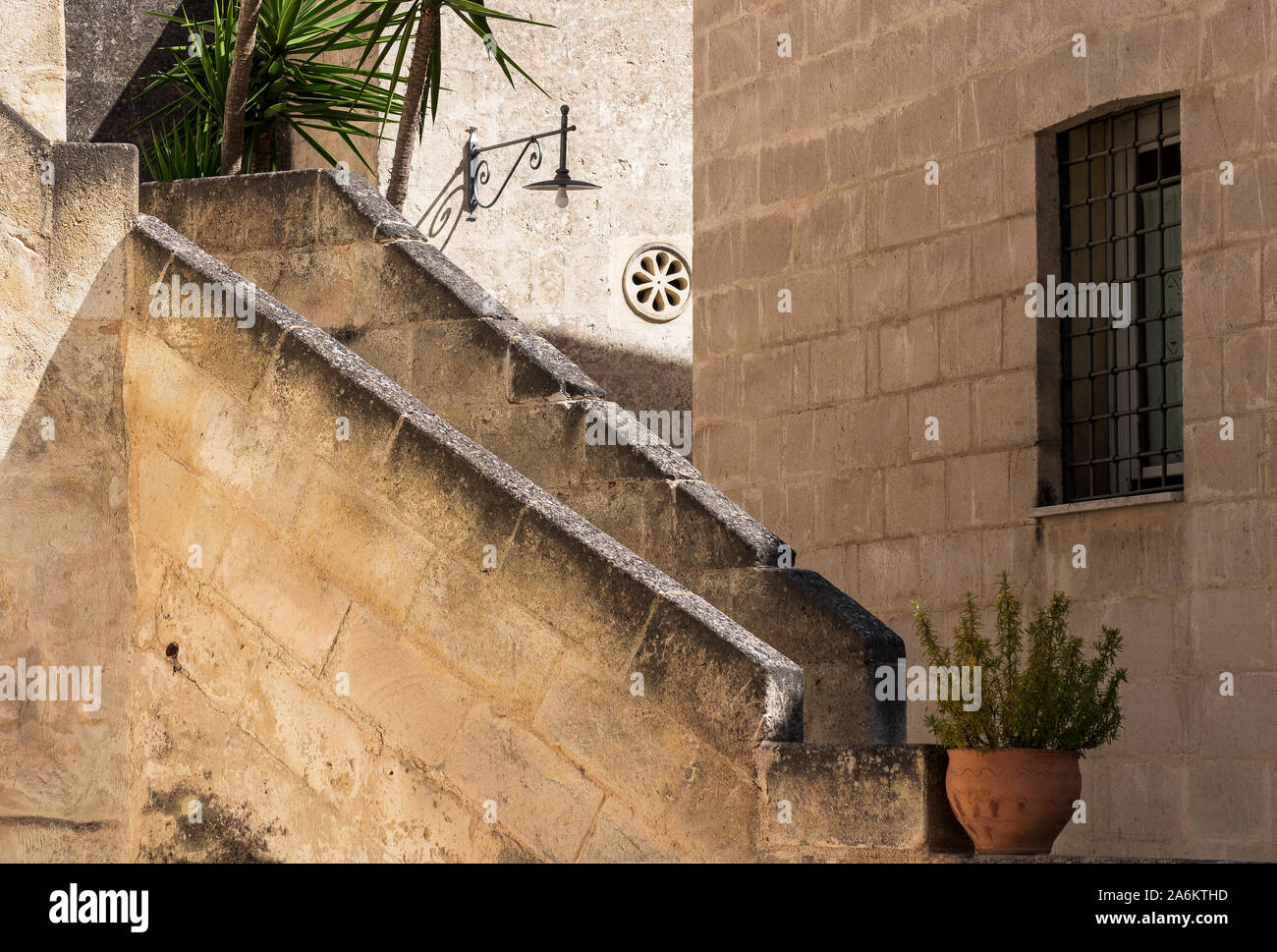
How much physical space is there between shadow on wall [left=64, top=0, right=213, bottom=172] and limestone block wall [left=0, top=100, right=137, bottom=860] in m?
7.40

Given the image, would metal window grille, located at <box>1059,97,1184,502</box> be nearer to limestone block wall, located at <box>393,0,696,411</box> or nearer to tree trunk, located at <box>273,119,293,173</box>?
limestone block wall, located at <box>393,0,696,411</box>

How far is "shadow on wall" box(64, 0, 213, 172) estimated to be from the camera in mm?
12852

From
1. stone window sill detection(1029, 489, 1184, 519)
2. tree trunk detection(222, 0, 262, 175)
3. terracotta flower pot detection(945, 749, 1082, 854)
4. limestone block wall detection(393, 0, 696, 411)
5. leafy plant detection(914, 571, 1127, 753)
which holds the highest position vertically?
limestone block wall detection(393, 0, 696, 411)

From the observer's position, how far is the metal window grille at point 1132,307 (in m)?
7.89

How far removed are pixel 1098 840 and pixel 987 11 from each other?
3809mm

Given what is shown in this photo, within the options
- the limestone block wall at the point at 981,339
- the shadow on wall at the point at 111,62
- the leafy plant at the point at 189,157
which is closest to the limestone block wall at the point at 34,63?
the leafy plant at the point at 189,157

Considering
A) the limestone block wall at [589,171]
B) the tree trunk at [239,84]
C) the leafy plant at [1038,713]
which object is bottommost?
the leafy plant at [1038,713]

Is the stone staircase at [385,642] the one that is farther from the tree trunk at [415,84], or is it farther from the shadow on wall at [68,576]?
the tree trunk at [415,84]

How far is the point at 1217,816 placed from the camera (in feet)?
23.9

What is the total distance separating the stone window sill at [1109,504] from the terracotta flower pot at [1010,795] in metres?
3.21

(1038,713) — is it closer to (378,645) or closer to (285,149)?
(378,645)

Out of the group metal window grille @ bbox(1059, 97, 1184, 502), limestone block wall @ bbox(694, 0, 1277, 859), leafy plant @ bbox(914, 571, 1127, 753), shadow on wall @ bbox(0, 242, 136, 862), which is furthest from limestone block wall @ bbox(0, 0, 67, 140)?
metal window grille @ bbox(1059, 97, 1184, 502)
